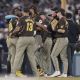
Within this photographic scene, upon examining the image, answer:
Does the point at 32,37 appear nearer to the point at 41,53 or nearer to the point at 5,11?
the point at 41,53

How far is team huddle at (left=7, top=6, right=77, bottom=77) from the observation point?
54.5 ft

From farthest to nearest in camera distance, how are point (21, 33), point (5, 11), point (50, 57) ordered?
1. point (5, 11)
2. point (50, 57)
3. point (21, 33)

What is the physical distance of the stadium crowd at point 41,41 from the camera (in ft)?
54.5

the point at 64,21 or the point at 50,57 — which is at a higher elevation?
the point at 64,21

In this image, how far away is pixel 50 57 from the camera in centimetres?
1766

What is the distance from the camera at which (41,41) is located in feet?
57.9

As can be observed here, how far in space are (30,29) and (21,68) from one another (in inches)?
60.0

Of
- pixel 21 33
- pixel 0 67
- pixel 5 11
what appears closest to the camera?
pixel 21 33

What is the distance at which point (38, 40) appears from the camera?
1756cm

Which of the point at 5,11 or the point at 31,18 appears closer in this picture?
the point at 31,18

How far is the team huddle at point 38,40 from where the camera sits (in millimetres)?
16609

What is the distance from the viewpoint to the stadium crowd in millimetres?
16625

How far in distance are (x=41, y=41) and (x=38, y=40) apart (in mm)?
134

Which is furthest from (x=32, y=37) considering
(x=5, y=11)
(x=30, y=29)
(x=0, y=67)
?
(x=5, y=11)
